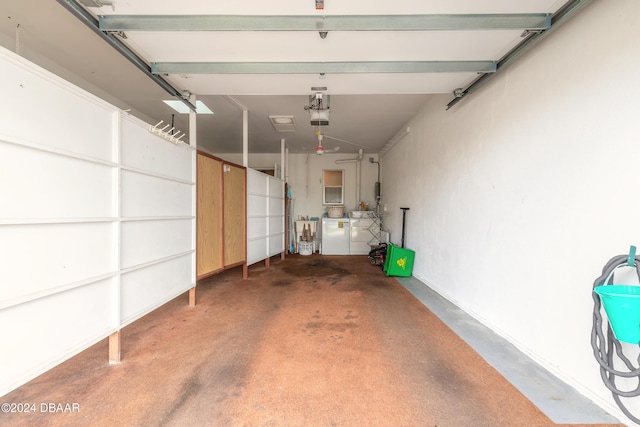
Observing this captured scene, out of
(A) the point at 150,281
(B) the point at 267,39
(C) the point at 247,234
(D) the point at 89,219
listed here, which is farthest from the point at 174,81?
(C) the point at 247,234

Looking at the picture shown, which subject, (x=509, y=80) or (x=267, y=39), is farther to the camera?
(x=509, y=80)

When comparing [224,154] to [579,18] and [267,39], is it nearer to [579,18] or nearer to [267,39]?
[267,39]

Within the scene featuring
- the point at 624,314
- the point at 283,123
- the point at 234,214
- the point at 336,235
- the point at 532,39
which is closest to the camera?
the point at 624,314

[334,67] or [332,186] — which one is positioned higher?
[334,67]

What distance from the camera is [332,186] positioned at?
25.1 ft

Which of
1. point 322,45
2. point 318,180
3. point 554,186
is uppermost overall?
point 322,45

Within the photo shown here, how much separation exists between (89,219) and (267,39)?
6.13 feet

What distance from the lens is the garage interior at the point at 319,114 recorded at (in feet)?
4.59

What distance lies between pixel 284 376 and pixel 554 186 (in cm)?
236

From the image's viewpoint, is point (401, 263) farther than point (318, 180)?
No

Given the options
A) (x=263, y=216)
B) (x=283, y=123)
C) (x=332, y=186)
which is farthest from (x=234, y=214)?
(x=332, y=186)

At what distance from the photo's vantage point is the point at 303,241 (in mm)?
7234

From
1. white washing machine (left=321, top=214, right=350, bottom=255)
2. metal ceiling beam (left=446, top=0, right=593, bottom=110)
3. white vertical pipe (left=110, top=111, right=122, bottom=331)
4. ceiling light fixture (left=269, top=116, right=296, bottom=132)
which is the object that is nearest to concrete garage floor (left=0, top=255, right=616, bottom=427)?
white vertical pipe (left=110, top=111, right=122, bottom=331)

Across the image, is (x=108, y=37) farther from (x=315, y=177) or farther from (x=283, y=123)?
(x=315, y=177)
